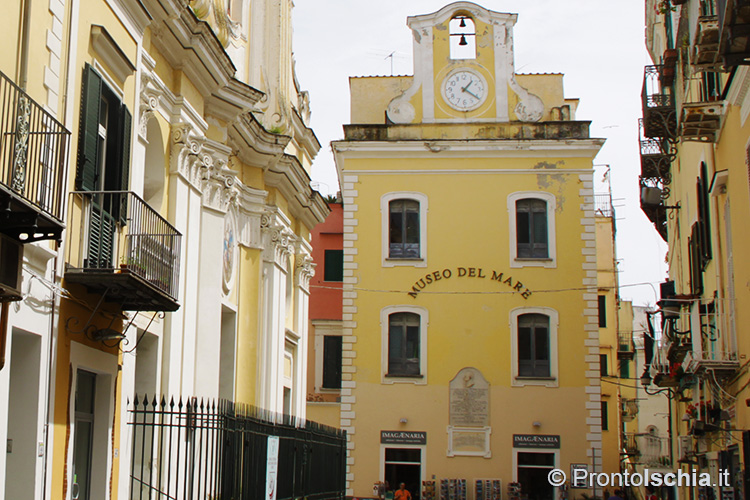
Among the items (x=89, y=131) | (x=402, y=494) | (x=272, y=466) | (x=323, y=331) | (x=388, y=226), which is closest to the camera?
(x=89, y=131)

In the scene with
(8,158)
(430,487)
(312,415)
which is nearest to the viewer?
(8,158)

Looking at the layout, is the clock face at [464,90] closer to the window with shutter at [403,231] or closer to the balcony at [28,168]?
the window with shutter at [403,231]

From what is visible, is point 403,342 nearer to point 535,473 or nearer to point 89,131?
point 535,473

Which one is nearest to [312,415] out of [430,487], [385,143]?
[430,487]

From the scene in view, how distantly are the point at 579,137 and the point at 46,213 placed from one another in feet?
74.3

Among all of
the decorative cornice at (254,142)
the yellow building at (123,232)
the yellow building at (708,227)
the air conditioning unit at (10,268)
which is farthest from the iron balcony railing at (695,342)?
the air conditioning unit at (10,268)

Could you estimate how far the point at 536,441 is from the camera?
27.6 metres

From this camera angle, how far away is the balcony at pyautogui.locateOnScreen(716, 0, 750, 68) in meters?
9.74

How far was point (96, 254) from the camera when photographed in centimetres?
1108

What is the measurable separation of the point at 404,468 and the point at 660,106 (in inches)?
467

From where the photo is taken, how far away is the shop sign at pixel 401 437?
27.8 meters

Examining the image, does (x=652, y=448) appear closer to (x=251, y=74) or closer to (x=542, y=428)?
(x=542, y=428)

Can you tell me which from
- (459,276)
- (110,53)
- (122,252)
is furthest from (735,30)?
(459,276)

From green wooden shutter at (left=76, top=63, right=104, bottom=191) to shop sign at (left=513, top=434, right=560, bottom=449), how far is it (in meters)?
18.7
